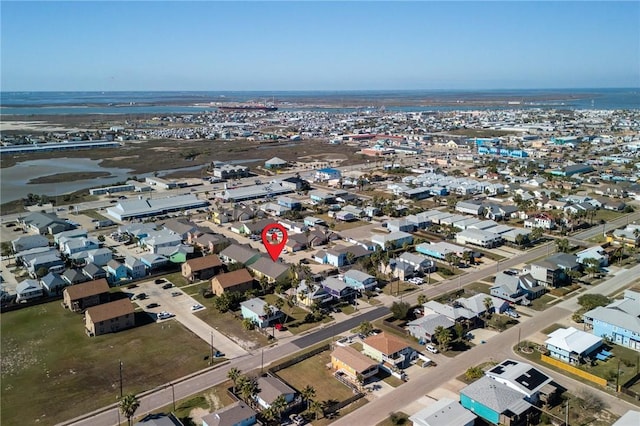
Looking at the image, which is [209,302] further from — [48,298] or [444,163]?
[444,163]

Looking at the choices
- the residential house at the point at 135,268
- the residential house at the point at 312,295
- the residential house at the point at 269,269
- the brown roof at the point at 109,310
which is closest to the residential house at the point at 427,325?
the residential house at the point at 312,295

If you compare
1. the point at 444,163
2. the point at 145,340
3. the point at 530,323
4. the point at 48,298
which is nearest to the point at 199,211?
the point at 48,298

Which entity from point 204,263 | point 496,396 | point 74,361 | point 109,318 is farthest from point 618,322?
point 74,361

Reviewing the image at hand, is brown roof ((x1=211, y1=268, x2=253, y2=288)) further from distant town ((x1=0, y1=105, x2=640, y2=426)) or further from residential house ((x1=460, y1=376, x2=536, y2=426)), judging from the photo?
residential house ((x1=460, y1=376, x2=536, y2=426))

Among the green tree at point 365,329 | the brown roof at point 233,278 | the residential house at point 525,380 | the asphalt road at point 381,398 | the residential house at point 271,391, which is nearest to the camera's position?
the residential house at point 271,391

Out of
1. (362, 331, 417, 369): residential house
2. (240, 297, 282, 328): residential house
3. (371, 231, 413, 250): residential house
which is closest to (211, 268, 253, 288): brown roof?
(240, 297, 282, 328): residential house

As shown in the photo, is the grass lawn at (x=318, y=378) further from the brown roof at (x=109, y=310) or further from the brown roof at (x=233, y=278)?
the brown roof at (x=109, y=310)
